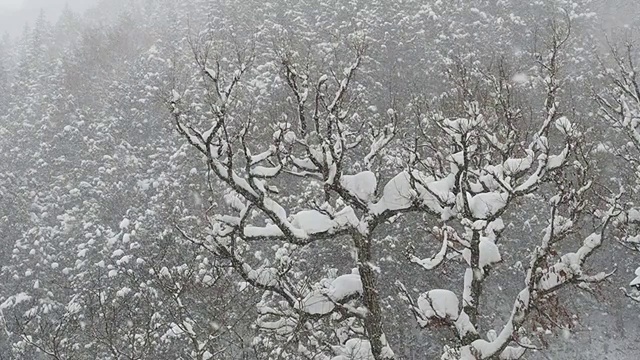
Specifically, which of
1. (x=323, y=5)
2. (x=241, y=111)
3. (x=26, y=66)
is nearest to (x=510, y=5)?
(x=323, y=5)

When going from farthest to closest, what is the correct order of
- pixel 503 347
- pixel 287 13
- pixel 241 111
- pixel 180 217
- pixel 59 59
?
pixel 59 59 < pixel 287 13 < pixel 241 111 < pixel 180 217 < pixel 503 347

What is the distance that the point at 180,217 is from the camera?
67.8ft

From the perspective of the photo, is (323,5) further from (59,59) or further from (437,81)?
(59,59)

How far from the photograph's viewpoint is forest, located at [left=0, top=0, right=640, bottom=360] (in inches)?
289

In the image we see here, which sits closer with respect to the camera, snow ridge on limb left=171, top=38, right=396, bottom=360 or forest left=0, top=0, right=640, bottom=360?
snow ridge on limb left=171, top=38, right=396, bottom=360

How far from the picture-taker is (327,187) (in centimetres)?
764

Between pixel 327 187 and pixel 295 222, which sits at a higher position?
pixel 327 187

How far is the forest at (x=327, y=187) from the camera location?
24.0ft

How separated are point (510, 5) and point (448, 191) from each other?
2554 cm

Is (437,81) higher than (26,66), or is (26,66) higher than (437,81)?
(26,66)

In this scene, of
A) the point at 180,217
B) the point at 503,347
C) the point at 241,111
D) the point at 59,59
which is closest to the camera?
the point at 503,347

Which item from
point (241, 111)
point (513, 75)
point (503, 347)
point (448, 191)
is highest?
point (448, 191)

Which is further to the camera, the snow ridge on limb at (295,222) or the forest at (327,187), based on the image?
the forest at (327,187)

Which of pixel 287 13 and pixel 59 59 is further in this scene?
pixel 59 59
